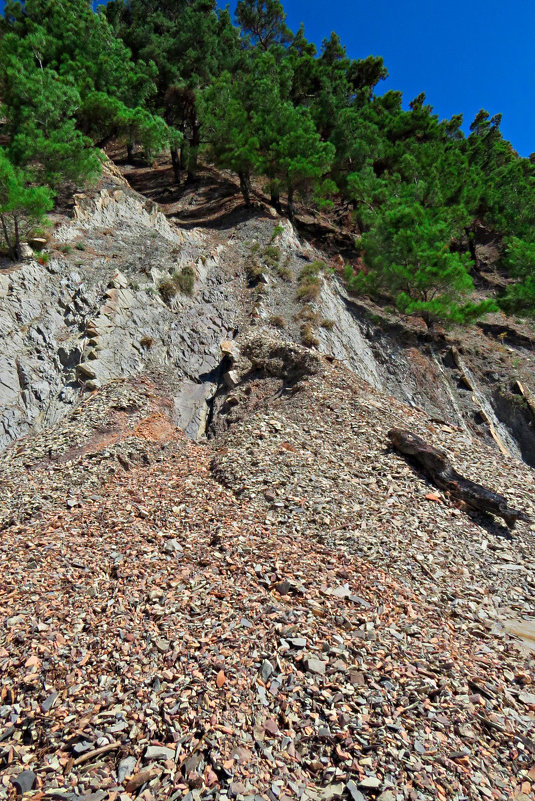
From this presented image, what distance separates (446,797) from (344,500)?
5.60m

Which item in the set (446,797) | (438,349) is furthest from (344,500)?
(438,349)

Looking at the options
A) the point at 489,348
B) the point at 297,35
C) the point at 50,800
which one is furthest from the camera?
the point at 297,35

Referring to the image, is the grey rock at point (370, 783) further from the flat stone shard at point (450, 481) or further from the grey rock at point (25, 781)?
the flat stone shard at point (450, 481)

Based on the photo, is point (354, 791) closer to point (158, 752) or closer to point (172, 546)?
point (158, 752)

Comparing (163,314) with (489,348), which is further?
(489,348)

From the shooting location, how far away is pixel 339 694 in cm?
514

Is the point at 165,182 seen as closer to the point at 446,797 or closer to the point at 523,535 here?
the point at 523,535

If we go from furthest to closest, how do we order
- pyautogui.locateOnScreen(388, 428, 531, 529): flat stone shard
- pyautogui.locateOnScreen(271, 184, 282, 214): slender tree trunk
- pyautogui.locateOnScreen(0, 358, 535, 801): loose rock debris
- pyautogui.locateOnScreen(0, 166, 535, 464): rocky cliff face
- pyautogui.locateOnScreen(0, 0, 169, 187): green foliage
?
pyautogui.locateOnScreen(271, 184, 282, 214): slender tree trunk, pyautogui.locateOnScreen(0, 0, 169, 187): green foliage, pyautogui.locateOnScreen(0, 166, 535, 464): rocky cliff face, pyautogui.locateOnScreen(388, 428, 531, 529): flat stone shard, pyautogui.locateOnScreen(0, 358, 535, 801): loose rock debris

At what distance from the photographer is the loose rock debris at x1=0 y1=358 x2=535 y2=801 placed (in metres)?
4.36

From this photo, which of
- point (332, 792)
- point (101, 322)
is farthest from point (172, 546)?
point (101, 322)

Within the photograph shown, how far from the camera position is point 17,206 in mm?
13859

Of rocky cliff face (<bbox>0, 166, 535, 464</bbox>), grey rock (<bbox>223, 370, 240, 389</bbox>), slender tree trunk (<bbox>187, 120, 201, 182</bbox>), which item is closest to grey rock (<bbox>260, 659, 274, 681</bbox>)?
rocky cliff face (<bbox>0, 166, 535, 464</bbox>)

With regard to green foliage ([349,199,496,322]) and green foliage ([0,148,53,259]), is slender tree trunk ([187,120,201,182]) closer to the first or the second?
green foliage ([349,199,496,322])

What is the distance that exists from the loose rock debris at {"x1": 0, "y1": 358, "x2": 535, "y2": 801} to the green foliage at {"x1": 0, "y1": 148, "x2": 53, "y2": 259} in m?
8.48
